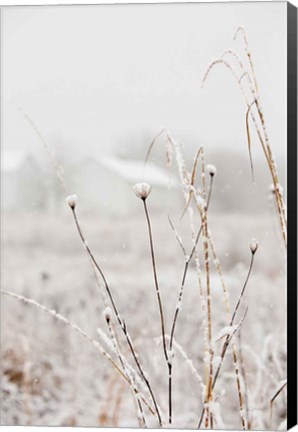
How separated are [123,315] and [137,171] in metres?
0.57

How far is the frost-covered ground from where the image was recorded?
3.63 metres

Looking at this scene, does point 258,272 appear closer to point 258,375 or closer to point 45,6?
point 258,375

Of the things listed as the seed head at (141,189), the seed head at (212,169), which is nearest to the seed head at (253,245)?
the seed head at (212,169)

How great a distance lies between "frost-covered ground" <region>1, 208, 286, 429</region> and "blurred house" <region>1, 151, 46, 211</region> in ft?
0.17

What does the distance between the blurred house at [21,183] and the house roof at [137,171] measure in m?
0.26

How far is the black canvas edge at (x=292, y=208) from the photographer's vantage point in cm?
355

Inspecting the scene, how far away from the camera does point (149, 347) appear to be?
3.71 metres

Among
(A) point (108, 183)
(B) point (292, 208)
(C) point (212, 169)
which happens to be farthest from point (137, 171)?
(B) point (292, 208)

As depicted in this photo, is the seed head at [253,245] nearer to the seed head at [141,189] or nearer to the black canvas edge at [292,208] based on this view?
the black canvas edge at [292,208]

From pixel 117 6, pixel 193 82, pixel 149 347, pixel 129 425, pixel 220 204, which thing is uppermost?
pixel 117 6

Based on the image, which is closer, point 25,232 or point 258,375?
point 258,375

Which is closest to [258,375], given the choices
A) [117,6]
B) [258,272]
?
[258,272]

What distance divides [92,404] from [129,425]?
175 millimetres

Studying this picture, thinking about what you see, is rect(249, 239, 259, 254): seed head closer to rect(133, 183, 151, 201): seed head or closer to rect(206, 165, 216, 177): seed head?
rect(206, 165, 216, 177): seed head
